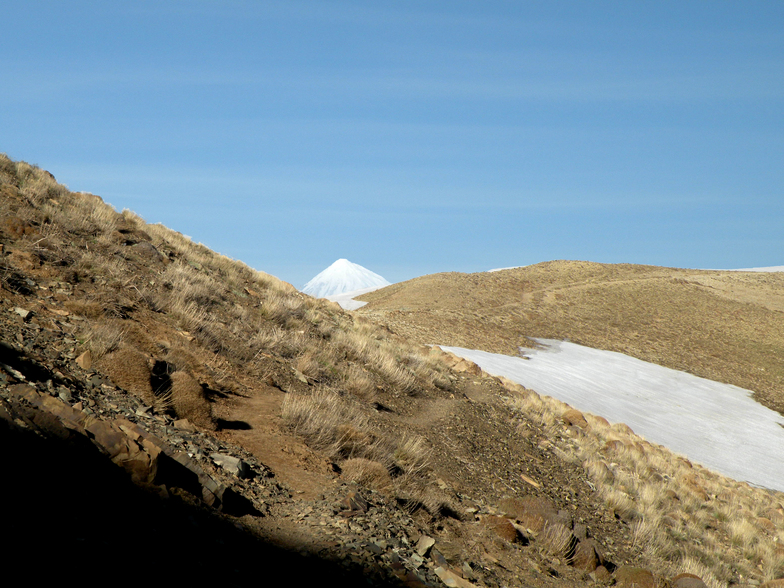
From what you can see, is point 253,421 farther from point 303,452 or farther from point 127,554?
point 127,554

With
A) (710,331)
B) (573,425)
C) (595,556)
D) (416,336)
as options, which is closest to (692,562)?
(595,556)

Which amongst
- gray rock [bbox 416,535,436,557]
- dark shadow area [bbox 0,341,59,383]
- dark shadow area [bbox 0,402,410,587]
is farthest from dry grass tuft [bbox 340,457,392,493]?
dark shadow area [bbox 0,341,59,383]

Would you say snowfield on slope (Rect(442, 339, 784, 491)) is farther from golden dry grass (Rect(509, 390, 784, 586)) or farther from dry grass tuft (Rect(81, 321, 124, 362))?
dry grass tuft (Rect(81, 321, 124, 362))

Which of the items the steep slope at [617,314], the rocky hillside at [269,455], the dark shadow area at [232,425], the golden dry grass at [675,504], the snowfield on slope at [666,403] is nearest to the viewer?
the rocky hillside at [269,455]

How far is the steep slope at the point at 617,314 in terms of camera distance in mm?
31656

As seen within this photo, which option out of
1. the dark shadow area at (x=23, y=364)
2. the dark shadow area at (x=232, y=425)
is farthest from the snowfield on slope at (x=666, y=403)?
the dark shadow area at (x=23, y=364)

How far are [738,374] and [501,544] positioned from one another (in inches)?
1332

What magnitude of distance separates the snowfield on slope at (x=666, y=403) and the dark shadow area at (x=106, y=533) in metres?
17.9

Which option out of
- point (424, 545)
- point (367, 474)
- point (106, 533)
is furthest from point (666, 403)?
point (106, 533)

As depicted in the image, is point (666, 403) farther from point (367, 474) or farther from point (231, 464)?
point (231, 464)

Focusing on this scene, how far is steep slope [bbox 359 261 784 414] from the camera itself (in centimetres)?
3166

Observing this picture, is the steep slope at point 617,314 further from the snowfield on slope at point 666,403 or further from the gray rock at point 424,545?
the gray rock at point 424,545

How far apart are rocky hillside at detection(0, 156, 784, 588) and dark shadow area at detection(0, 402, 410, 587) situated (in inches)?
0.6

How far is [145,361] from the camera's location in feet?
21.2
